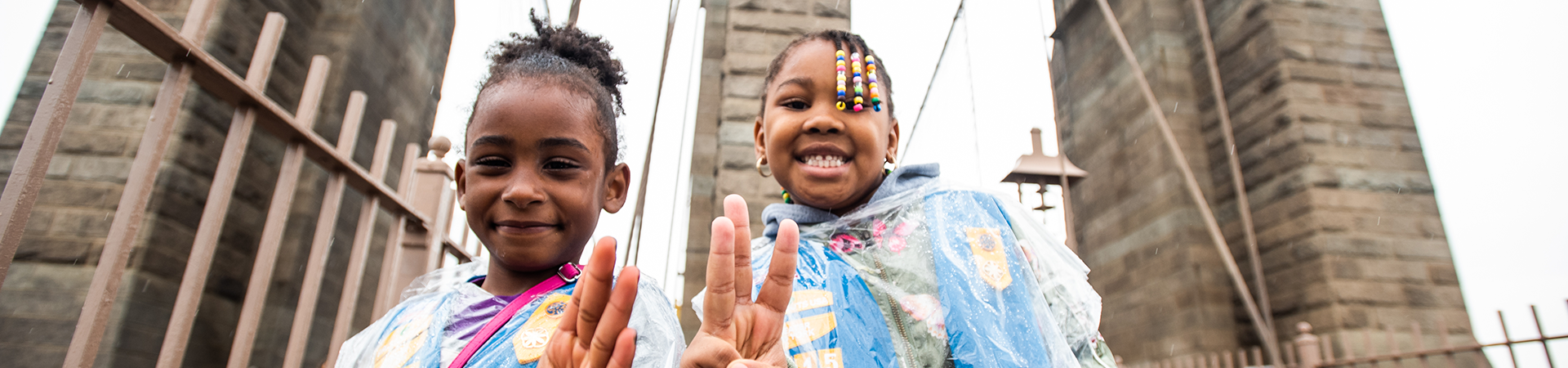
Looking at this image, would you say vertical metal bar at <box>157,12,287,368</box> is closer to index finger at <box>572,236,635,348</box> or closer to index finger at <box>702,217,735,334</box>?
index finger at <box>572,236,635,348</box>

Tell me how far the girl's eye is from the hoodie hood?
407 mm

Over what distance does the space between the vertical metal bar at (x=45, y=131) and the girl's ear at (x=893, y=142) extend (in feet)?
4.27

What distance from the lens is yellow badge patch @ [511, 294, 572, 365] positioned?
1053mm

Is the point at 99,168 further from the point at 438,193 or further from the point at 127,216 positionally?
the point at 127,216

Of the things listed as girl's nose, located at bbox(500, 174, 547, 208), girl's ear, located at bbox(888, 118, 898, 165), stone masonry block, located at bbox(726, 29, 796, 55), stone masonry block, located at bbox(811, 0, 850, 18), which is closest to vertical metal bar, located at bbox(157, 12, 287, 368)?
girl's nose, located at bbox(500, 174, 547, 208)

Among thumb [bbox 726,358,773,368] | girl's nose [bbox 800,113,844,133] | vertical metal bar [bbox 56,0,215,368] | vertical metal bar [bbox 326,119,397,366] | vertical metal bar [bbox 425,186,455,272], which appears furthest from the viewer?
vertical metal bar [bbox 425,186,455,272]

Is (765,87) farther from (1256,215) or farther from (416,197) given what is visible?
(1256,215)

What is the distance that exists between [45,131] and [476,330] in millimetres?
631

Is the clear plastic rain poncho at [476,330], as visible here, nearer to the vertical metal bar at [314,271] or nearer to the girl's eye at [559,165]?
the girl's eye at [559,165]

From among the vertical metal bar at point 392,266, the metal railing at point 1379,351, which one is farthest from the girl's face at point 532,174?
the metal railing at point 1379,351

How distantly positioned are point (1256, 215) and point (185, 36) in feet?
18.3

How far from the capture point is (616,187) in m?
1.35

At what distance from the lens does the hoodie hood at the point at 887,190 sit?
135 centimetres

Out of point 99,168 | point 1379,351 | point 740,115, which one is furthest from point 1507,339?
point 99,168
